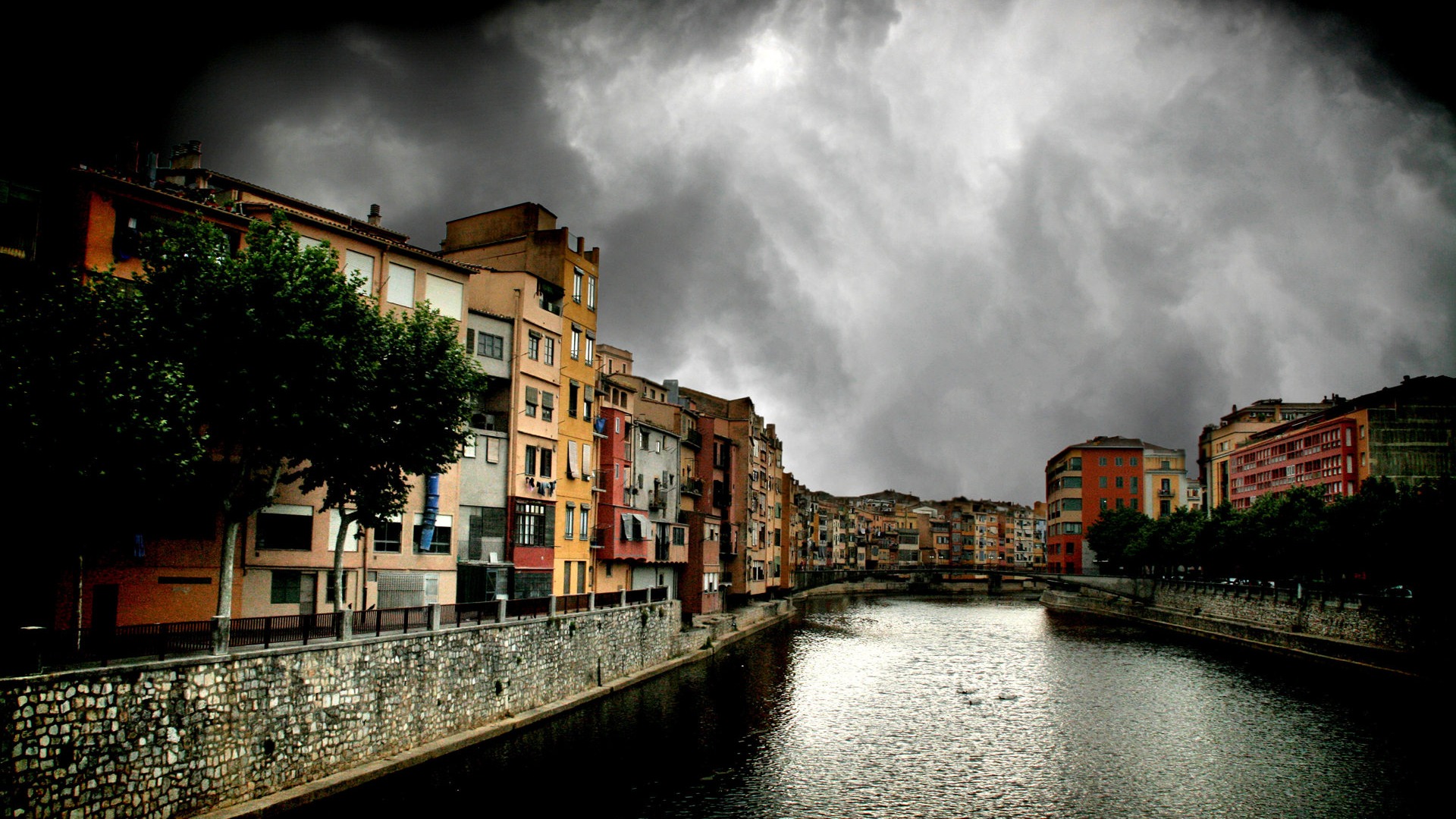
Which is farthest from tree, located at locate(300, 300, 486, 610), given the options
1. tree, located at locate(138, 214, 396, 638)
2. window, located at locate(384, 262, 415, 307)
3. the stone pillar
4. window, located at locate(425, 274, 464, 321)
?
the stone pillar

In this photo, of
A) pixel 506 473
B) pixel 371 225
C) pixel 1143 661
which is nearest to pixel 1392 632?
pixel 1143 661

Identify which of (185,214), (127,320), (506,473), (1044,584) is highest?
(185,214)

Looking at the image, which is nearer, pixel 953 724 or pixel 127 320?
pixel 127 320

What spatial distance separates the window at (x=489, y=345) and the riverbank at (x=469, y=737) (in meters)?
17.1

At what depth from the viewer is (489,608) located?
36875 mm

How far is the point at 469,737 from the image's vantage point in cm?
3247

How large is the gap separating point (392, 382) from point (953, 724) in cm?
2795

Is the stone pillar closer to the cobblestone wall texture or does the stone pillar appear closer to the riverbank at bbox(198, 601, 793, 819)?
the riverbank at bbox(198, 601, 793, 819)

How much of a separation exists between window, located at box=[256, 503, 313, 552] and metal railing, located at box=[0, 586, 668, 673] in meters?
4.36

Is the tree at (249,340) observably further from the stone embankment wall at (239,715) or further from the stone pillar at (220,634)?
the stone embankment wall at (239,715)

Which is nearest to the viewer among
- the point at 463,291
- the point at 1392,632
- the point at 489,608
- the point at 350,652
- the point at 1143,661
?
the point at 350,652

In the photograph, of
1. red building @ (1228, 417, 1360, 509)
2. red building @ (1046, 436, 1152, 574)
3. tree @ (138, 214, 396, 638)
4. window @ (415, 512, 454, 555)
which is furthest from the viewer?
red building @ (1046, 436, 1152, 574)

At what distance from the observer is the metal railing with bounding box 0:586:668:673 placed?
19516 mm

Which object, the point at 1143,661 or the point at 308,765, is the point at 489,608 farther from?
the point at 1143,661
